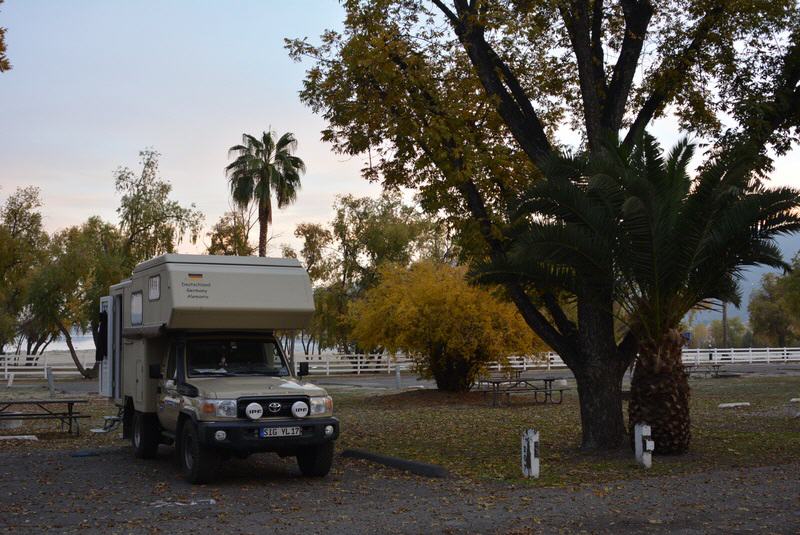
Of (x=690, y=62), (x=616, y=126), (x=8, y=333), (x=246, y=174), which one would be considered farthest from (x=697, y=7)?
(x=8, y=333)

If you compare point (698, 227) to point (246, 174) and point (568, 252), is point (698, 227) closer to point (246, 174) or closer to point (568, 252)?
point (568, 252)

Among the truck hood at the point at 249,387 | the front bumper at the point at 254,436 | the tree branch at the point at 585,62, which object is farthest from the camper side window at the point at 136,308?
the tree branch at the point at 585,62

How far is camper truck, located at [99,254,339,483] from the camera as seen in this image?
1129 cm

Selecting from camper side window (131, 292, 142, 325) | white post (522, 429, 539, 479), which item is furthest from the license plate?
camper side window (131, 292, 142, 325)

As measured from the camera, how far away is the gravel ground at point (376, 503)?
349 inches

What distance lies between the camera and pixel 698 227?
1346cm

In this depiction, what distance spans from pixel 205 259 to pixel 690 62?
9149 millimetres

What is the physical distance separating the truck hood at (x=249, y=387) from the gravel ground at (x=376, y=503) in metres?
1.17

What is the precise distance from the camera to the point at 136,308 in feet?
46.5

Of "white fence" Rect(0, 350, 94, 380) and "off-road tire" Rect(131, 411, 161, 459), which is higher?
"white fence" Rect(0, 350, 94, 380)

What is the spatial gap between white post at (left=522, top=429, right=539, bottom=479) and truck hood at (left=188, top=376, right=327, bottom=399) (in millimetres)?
2699

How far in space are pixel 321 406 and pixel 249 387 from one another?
95 cm

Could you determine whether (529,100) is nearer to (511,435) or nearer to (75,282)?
(511,435)

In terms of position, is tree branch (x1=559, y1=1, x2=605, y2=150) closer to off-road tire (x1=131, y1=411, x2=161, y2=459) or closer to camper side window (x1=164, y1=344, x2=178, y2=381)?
camper side window (x1=164, y1=344, x2=178, y2=381)
